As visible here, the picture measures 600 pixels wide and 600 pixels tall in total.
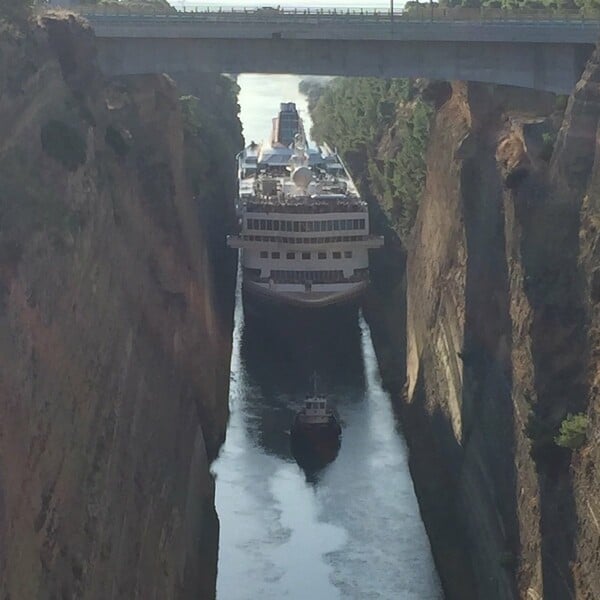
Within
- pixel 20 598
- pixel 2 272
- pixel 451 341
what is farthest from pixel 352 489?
pixel 20 598

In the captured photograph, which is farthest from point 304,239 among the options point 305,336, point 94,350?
point 94,350

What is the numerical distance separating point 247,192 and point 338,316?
16.1 metres

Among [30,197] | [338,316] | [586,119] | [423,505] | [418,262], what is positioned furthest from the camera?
[338,316]

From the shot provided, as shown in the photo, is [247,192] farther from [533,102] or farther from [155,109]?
[533,102]

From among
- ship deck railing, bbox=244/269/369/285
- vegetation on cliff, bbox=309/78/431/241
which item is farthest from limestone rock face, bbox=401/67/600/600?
vegetation on cliff, bbox=309/78/431/241

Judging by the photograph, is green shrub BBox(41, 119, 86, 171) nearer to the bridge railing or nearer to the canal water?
the canal water

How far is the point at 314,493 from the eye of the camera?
5578 cm

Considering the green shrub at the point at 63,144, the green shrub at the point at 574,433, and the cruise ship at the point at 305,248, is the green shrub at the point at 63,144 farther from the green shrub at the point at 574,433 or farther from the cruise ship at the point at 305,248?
the cruise ship at the point at 305,248

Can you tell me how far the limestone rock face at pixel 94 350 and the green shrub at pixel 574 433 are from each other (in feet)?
39.3

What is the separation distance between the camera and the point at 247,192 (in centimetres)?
9188

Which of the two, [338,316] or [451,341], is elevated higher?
[338,316]

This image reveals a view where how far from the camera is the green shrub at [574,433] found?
36.7 metres

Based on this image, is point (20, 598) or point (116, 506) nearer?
point (20, 598)

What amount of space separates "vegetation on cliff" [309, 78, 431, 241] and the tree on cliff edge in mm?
34235
